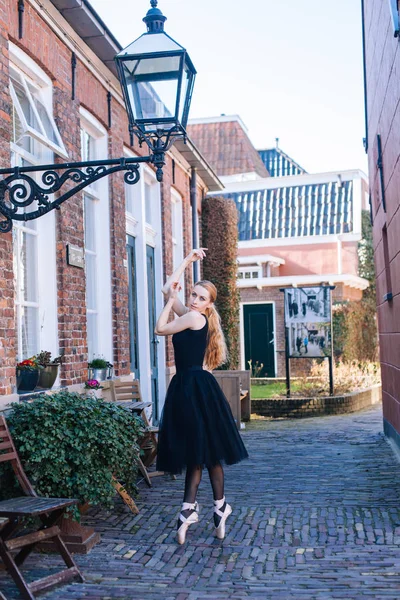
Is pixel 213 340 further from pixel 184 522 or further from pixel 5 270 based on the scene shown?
pixel 5 270

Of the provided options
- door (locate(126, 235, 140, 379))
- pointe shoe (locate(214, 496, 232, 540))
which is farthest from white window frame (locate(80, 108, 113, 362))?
pointe shoe (locate(214, 496, 232, 540))

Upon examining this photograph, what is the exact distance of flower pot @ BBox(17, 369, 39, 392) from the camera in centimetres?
622

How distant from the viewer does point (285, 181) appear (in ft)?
96.2

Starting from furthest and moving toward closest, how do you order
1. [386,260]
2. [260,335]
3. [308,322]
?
[260,335], [308,322], [386,260]

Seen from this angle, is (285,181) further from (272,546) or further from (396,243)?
(272,546)

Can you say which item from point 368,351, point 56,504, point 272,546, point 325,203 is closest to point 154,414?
point 272,546

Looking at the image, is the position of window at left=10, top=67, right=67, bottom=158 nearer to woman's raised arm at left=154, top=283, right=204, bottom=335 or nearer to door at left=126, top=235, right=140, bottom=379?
woman's raised arm at left=154, top=283, right=204, bottom=335

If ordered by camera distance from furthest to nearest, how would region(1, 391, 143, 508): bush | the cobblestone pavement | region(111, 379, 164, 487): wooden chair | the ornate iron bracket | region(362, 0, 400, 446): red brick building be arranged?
region(362, 0, 400, 446): red brick building, region(111, 379, 164, 487): wooden chair, the ornate iron bracket, region(1, 391, 143, 508): bush, the cobblestone pavement

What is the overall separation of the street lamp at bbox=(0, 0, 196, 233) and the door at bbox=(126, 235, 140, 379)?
435 centimetres

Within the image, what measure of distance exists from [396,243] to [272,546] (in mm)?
3800

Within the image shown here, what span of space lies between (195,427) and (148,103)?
2.40 m

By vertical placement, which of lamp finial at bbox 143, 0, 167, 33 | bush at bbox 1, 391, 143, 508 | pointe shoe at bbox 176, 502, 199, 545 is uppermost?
lamp finial at bbox 143, 0, 167, 33

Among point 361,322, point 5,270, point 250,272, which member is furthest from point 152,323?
point 250,272

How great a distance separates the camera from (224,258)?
15.3 metres
